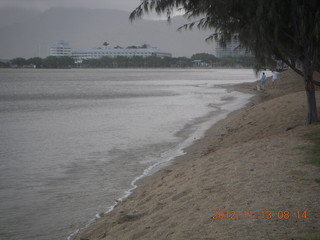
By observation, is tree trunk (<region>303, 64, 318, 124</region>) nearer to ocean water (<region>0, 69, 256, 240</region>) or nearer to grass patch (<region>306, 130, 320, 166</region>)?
grass patch (<region>306, 130, 320, 166</region>)

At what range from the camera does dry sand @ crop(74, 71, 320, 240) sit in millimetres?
4547

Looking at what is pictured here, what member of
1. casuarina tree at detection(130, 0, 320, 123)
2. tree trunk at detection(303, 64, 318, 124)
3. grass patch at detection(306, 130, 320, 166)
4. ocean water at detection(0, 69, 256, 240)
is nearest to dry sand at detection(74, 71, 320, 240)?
grass patch at detection(306, 130, 320, 166)

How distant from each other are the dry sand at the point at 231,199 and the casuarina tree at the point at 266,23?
205 cm

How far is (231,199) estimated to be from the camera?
549 cm

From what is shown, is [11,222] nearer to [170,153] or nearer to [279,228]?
[279,228]

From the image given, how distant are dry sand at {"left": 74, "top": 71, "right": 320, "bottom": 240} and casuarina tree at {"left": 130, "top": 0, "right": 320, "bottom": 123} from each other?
6.72ft

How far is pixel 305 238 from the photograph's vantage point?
409 centimetres

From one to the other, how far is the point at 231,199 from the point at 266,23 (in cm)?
537

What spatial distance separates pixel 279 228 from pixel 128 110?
23.0 metres

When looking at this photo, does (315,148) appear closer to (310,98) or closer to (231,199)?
(231,199)

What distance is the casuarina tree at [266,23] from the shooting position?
958 cm

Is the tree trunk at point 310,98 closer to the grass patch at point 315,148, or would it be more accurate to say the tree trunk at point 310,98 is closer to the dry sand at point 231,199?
the dry sand at point 231,199

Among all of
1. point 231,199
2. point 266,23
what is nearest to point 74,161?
point 266,23

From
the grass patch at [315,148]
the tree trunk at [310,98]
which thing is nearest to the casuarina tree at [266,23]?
the tree trunk at [310,98]
